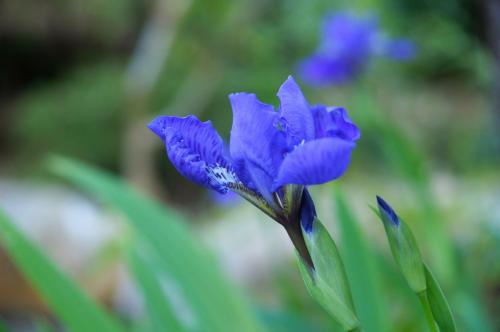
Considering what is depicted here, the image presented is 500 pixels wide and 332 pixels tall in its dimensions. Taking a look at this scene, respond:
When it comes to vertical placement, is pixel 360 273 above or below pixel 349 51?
below

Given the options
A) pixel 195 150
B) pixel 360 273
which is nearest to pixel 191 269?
pixel 360 273

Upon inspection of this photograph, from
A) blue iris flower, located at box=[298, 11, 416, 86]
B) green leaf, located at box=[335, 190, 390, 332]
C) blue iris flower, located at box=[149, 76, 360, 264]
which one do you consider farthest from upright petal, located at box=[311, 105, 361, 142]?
blue iris flower, located at box=[298, 11, 416, 86]

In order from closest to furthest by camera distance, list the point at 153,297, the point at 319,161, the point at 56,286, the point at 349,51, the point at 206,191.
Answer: the point at 319,161 < the point at 56,286 < the point at 153,297 < the point at 349,51 < the point at 206,191

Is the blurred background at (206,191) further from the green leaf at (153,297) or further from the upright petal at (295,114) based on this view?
the upright petal at (295,114)

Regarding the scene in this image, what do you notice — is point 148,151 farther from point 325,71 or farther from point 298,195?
point 298,195

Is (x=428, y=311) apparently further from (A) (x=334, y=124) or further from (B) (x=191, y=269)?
(B) (x=191, y=269)

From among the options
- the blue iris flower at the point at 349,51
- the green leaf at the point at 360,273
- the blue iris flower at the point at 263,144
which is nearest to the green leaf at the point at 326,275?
the blue iris flower at the point at 263,144
